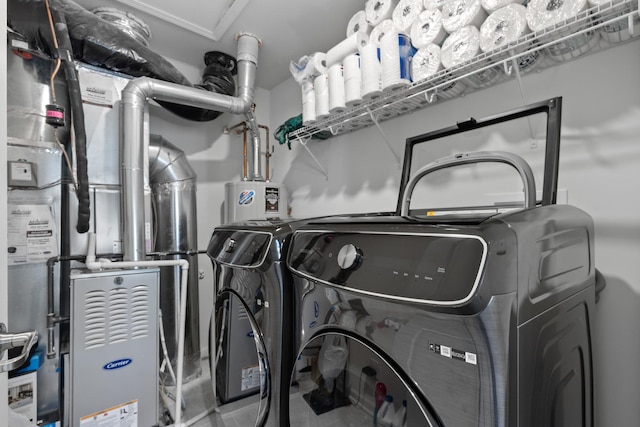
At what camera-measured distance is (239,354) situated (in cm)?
131

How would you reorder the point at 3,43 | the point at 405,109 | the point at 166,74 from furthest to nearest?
1. the point at 166,74
2. the point at 405,109
3. the point at 3,43

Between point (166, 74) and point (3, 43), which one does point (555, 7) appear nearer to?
point (3, 43)

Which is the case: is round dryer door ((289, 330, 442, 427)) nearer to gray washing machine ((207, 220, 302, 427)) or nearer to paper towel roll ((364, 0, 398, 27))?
gray washing machine ((207, 220, 302, 427))

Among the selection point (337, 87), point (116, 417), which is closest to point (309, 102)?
point (337, 87)

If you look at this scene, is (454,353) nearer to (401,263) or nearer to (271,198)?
(401,263)

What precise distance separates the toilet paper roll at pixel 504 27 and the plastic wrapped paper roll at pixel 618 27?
187mm

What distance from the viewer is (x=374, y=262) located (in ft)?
2.37

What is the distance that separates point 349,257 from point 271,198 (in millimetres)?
1719

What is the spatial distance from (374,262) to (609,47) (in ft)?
4.16

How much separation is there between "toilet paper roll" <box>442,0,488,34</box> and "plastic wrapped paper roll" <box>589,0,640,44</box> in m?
0.36

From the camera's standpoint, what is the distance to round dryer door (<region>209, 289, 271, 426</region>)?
1105 millimetres

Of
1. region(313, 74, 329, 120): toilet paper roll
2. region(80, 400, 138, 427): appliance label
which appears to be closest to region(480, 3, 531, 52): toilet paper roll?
region(313, 74, 329, 120): toilet paper roll

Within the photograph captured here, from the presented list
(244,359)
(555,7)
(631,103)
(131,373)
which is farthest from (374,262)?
(131,373)

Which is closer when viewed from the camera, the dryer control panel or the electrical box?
the dryer control panel
